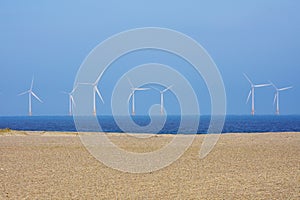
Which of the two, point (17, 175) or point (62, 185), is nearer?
point (62, 185)

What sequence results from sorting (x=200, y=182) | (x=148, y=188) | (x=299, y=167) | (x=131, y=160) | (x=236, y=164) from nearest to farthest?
(x=148, y=188) → (x=200, y=182) → (x=299, y=167) → (x=236, y=164) → (x=131, y=160)

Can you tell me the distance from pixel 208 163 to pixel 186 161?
4.07 ft

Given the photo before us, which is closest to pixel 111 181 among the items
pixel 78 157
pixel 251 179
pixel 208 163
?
pixel 251 179

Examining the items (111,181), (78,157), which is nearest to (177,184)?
(111,181)

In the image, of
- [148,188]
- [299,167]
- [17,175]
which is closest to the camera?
[148,188]

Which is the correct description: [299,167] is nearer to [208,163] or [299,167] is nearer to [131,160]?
[208,163]

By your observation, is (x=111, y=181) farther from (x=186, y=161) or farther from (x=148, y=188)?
(x=186, y=161)

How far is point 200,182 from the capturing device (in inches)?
671

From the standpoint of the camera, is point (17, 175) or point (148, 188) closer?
point (148, 188)

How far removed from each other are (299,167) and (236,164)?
2.63 metres

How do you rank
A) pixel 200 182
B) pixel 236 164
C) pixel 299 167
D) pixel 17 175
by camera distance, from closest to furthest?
pixel 200 182
pixel 17 175
pixel 299 167
pixel 236 164

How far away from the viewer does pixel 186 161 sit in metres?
23.8

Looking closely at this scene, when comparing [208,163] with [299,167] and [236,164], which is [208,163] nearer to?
[236,164]

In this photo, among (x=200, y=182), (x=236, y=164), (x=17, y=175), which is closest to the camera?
(x=200, y=182)
